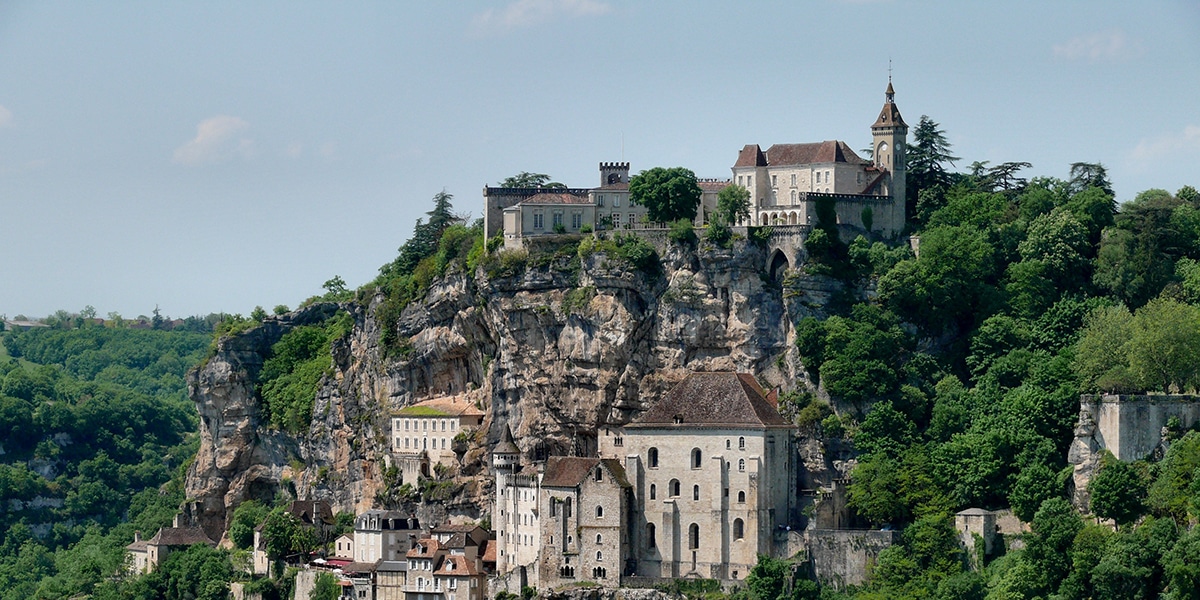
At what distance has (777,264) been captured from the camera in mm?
98562

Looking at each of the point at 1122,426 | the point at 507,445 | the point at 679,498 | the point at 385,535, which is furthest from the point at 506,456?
the point at 1122,426

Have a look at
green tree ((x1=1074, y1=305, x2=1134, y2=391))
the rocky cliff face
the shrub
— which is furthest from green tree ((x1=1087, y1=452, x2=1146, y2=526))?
the shrub

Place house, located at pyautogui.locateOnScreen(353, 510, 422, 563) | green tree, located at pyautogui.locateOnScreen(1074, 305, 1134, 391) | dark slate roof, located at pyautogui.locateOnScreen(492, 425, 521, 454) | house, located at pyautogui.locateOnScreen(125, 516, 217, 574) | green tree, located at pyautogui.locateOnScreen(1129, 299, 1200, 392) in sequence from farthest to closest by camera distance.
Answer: house, located at pyautogui.locateOnScreen(125, 516, 217, 574), house, located at pyautogui.locateOnScreen(353, 510, 422, 563), dark slate roof, located at pyautogui.locateOnScreen(492, 425, 521, 454), green tree, located at pyautogui.locateOnScreen(1129, 299, 1200, 392), green tree, located at pyautogui.locateOnScreen(1074, 305, 1134, 391)

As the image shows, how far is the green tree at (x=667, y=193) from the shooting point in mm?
100562

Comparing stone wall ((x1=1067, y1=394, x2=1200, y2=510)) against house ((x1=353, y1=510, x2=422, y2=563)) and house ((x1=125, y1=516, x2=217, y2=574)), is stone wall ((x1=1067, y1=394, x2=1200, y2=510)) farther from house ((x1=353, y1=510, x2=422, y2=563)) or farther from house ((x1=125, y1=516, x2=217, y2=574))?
house ((x1=125, y1=516, x2=217, y2=574))

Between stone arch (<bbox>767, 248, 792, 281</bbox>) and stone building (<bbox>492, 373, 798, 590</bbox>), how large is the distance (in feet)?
24.4

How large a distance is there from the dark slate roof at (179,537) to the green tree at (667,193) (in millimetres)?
32661

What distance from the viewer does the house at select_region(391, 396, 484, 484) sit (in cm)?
10375

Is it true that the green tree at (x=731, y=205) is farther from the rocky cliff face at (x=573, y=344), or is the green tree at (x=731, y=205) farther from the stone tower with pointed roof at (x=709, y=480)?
the stone tower with pointed roof at (x=709, y=480)

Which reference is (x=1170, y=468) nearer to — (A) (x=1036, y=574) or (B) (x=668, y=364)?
(A) (x=1036, y=574)

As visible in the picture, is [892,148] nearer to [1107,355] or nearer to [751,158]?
[751,158]

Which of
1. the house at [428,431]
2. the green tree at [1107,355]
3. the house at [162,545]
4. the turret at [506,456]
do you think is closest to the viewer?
the green tree at [1107,355]

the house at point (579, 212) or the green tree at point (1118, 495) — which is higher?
the house at point (579, 212)

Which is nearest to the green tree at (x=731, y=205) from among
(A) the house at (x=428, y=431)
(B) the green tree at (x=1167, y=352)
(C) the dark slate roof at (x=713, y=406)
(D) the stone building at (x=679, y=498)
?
(C) the dark slate roof at (x=713, y=406)
